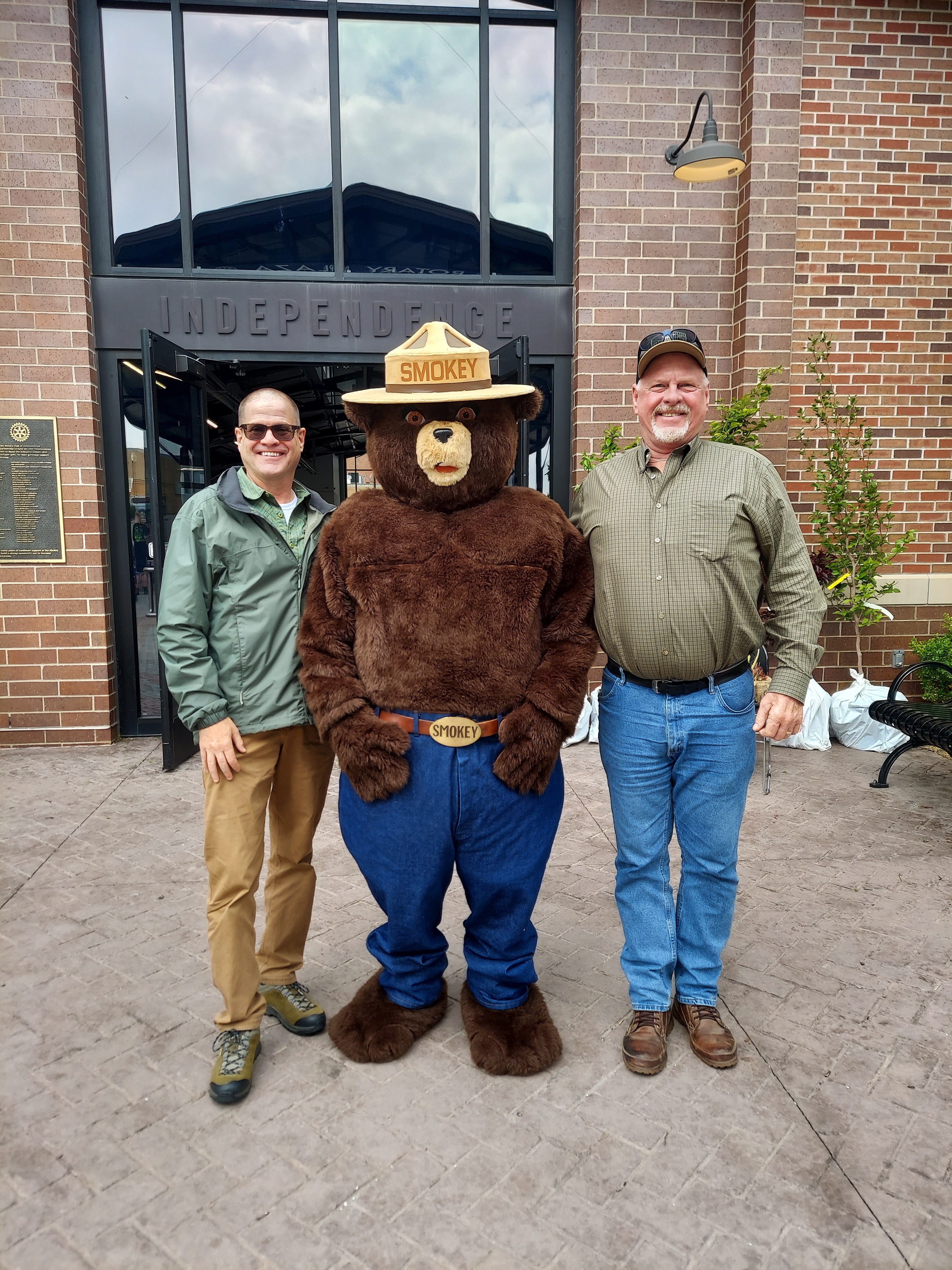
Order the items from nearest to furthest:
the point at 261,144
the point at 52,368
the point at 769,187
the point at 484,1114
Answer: the point at 484,1114 → the point at 52,368 → the point at 769,187 → the point at 261,144

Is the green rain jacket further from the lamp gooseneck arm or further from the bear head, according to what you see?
the lamp gooseneck arm

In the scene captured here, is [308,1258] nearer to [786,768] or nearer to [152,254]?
[786,768]

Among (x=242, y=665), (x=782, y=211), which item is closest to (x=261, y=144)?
(x=782, y=211)

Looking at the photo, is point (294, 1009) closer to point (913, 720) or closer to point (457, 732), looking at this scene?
point (457, 732)

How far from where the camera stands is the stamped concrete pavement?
6.46 feet

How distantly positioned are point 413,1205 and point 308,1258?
0.27m

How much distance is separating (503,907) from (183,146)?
20.0 ft

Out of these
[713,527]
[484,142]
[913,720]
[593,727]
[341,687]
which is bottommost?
[593,727]

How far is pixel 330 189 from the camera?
6.33 m

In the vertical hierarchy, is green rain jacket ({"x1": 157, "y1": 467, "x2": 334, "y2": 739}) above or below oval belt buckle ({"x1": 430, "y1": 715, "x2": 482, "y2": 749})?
above

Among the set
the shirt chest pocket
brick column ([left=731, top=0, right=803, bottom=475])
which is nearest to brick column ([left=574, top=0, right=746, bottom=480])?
brick column ([left=731, top=0, right=803, bottom=475])

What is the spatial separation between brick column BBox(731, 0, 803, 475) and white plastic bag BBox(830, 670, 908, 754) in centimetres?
197

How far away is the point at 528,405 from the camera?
257 cm

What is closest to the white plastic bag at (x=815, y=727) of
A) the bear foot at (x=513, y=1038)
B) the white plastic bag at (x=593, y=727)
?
the white plastic bag at (x=593, y=727)
